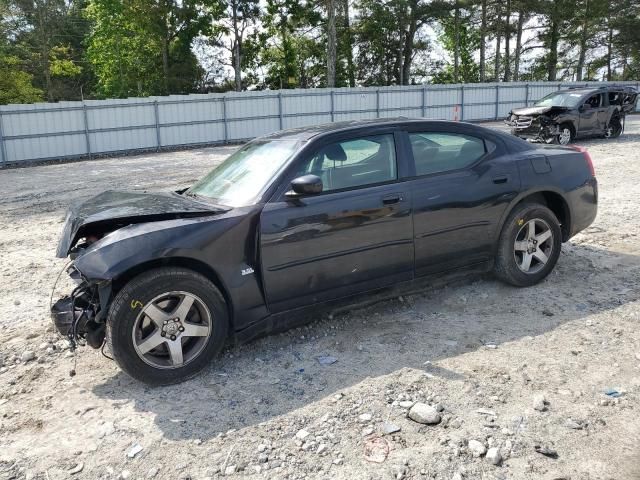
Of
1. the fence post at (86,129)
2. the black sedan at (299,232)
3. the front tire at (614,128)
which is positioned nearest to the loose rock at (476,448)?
the black sedan at (299,232)

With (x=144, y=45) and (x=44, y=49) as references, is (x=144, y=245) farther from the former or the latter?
(x=144, y=45)

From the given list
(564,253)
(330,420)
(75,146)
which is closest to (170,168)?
(75,146)

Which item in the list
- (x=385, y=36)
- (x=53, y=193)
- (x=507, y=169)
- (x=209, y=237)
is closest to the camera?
(x=209, y=237)

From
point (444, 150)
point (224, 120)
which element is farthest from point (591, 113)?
point (444, 150)

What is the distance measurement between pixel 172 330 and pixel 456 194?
2.47 meters

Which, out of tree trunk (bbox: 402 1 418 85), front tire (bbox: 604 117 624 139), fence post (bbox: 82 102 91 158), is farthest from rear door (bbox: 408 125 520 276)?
tree trunk (bbox: 402 1 418 85)

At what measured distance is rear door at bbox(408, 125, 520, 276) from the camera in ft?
14.3

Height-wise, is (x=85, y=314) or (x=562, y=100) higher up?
(x=562, y=100)

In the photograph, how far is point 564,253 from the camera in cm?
595

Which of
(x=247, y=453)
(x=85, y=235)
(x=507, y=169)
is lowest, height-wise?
(x=247, y=453)

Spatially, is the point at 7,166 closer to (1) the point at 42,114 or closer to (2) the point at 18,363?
(1) the point at 42,114

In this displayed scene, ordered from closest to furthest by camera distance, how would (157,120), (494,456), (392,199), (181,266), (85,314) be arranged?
(494,456)
(85,314)
(181,266)
(392,199)
(157,120)

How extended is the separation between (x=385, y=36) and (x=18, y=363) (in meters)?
42.5

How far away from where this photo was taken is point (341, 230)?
157 inches
